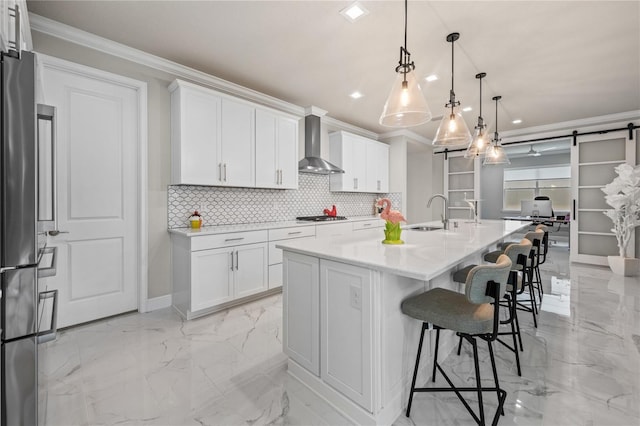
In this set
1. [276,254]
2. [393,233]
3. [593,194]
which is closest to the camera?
[393,233]

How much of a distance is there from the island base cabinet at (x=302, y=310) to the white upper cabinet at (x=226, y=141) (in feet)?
5.74

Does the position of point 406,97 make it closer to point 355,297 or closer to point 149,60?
point 355,297

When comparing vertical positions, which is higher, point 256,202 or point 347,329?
point 256,202

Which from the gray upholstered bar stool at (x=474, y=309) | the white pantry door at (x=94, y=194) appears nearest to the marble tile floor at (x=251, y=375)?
the white pantry door at (x=94, y=194)

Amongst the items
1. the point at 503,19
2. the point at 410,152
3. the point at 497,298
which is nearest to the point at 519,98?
the point at 503,19

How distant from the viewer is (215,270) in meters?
2.98

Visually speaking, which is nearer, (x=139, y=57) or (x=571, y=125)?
(x=139, y=57)

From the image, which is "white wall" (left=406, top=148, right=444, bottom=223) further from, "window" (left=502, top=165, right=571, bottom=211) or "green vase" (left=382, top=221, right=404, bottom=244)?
"green vase" (left=382, top=221, right=404, bottom=244)

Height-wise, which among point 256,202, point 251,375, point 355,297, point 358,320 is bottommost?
point 251,375

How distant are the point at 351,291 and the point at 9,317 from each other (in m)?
1.45

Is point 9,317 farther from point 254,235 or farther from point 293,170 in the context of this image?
point 293,170

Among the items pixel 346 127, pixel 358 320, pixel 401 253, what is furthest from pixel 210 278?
pixel 346 127

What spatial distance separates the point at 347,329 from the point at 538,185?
1043 centimetres

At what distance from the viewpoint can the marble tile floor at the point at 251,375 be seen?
1592 millimetres
